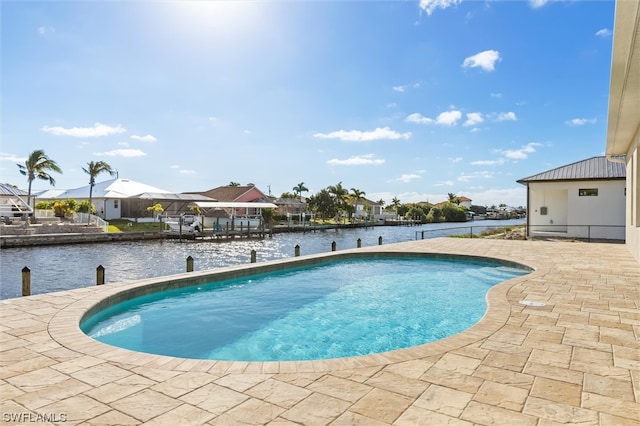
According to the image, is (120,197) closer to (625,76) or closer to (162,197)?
(162,197)

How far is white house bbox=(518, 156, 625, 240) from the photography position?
55.9ft

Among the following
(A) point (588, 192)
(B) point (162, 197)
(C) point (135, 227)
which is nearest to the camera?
(A) point (588, 192)

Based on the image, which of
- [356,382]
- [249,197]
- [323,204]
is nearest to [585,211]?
[356,382]

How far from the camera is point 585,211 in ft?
57.9

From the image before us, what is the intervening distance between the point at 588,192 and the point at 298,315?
17076 mm

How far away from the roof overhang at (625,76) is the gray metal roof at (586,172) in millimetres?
7642

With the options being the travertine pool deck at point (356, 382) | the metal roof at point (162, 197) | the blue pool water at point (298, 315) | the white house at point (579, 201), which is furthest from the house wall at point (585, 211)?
the metal roof at point (162, 197)

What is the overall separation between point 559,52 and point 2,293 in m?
21.1

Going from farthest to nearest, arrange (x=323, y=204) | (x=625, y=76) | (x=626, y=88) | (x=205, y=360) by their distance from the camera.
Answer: (x=323, y=204) < (x=626, y=88) < (x=625, y=76) < (x=205, y=360)

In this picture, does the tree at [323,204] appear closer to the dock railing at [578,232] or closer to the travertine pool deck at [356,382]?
the dock railing at [578,232]

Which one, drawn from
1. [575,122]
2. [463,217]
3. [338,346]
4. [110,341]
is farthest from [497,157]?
[463,217]

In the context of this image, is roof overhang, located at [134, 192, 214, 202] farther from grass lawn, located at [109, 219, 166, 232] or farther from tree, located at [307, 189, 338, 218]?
tree, located at [307, 189, 338, 218]

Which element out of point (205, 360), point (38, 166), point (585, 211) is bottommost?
point (205, 360)

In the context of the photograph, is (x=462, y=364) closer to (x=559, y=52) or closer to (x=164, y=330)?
(x=164, y=330)
